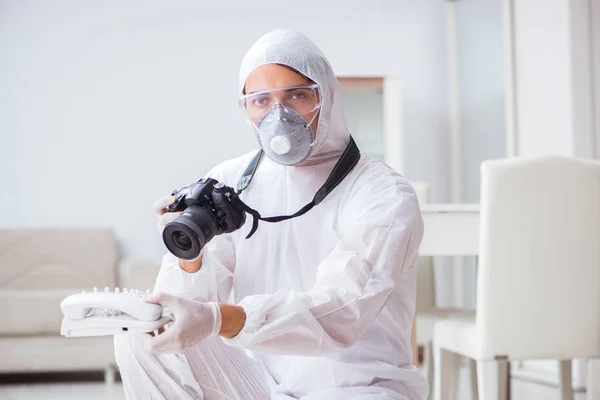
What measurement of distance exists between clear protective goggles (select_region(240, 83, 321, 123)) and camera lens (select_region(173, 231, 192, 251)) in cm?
33

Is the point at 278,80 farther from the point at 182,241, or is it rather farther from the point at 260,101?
the point at 182,241

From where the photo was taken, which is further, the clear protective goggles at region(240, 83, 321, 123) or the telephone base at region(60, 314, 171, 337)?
the clear protective goggles at region(240, 83, 321, 123)

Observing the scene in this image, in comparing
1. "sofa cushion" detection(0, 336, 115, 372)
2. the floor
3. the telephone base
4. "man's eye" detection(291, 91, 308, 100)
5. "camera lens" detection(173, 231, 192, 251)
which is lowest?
the floor

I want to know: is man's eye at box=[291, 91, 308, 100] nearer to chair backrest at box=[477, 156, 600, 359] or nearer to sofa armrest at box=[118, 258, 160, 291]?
chair backrest at box=[477, 156, 600, 359]

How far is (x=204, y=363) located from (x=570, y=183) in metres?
1.38

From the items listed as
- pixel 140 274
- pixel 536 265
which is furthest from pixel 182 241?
pixel 140 274

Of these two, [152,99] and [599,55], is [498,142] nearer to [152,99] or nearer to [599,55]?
[599,55]

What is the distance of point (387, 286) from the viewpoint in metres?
1.25

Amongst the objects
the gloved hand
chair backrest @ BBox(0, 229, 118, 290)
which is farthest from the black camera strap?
chair backrest @ BBox(0, 229, 118, 290)

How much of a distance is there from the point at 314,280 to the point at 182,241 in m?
0.32

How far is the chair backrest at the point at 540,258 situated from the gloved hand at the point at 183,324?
1.39 m

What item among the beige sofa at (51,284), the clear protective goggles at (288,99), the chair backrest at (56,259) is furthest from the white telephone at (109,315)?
the chair backrest at (56,259)

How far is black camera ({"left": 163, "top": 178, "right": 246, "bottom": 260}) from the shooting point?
121 centimetres

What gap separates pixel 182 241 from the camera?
4.10 ft
